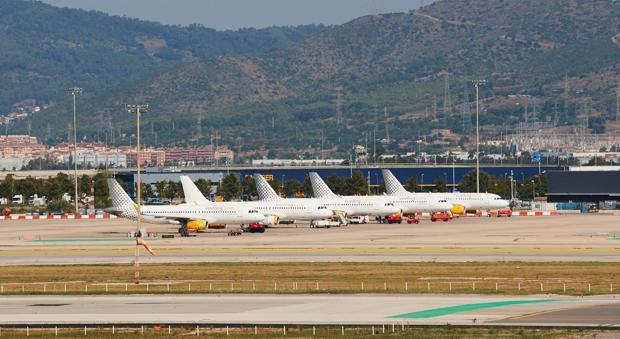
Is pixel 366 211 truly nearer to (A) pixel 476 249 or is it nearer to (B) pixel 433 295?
(A) pixel 476 249

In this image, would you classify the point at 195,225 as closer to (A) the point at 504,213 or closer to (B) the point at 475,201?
(B) the point at 475,201

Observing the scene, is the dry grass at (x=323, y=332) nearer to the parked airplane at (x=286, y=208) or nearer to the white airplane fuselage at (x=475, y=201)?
the parked airplane at (x=286, y=208)

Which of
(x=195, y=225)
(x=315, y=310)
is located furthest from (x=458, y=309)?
(x=195, y=225)

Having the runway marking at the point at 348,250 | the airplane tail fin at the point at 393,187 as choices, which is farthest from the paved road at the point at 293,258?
the airplane tail fin at the point at 393,187

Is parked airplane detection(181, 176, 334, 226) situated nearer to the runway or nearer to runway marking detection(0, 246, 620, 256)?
runway marking detection(0, 246, 620, 256)

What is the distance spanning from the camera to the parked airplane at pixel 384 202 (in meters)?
168

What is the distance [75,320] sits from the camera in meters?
65.2

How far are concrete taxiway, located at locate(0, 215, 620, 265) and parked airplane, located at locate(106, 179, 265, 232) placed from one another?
208 cm

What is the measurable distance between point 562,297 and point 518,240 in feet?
165

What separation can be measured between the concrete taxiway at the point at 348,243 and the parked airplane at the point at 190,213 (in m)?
2.08

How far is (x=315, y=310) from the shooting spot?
67750mm

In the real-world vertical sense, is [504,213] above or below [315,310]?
above

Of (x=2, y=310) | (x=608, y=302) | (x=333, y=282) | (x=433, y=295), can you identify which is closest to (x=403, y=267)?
(x=333, y=282)

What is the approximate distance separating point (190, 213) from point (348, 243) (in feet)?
90.3
